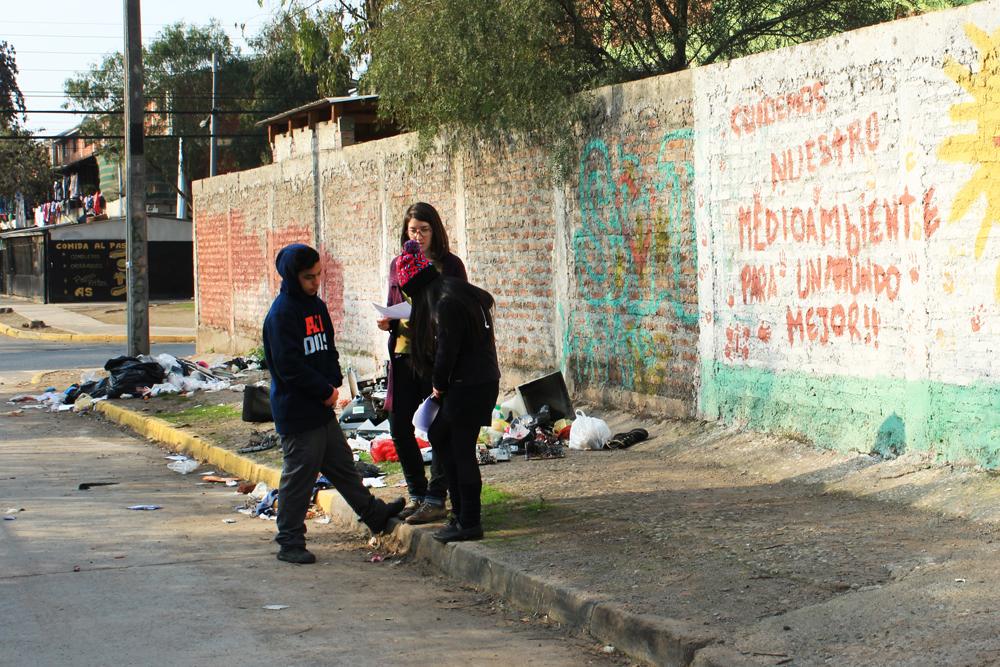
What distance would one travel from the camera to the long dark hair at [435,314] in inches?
261

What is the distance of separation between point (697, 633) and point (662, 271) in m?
5.22

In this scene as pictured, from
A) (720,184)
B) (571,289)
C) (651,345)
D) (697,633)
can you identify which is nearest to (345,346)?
Answer: (571,289)

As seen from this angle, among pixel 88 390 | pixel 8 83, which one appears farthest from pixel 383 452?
pixel 8 83

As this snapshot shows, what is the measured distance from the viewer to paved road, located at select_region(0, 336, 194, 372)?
21625 millimetres

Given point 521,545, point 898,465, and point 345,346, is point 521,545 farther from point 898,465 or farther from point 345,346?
point 345,346

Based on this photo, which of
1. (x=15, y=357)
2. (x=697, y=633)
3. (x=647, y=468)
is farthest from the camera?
(x=15, y=357)

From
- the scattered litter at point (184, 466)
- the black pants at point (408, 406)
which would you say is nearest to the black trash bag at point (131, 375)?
the scattered litter at point (184, 466)

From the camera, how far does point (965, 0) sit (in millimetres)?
14375

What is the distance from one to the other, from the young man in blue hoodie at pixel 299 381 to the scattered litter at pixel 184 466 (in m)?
3.84

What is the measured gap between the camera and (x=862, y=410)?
7801mm

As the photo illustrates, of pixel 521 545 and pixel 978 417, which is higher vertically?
pixel 978 417

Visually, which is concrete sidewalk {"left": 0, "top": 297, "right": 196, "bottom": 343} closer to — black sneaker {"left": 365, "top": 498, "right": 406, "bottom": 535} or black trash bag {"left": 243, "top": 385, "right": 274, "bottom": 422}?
black trash bag {"left": 243, "top": 385, "right": 274, "bottom": 422}

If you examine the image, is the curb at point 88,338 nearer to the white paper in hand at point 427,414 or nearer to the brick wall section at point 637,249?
the brick wall section at point 637,249

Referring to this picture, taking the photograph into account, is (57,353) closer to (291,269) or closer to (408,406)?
(408,406)
